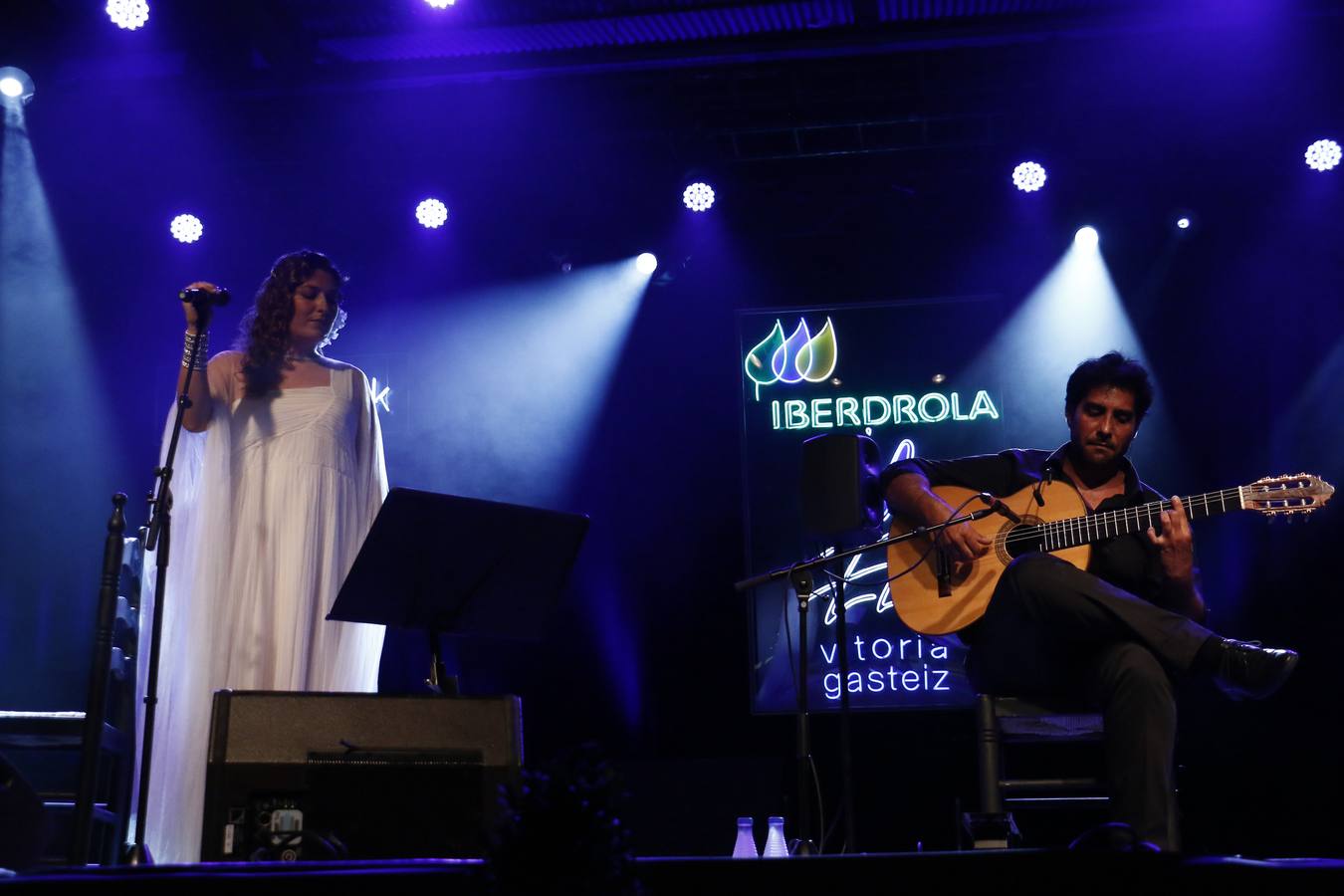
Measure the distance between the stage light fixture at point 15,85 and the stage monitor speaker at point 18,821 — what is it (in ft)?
15.6

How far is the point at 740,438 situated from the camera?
6523 mm

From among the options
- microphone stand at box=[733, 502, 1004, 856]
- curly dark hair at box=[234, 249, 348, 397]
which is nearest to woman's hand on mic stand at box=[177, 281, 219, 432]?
curly dark hair at box=[234, 249, 348, 397]

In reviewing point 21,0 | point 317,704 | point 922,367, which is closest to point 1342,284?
point 922,367

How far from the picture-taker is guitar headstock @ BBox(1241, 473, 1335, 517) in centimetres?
400

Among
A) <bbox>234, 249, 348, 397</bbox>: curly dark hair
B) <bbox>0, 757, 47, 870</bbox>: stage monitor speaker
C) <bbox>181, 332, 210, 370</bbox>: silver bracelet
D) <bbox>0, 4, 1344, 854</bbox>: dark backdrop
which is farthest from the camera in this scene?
<bbox>0, 4, 1344, 854</bbox>: dark backdrop

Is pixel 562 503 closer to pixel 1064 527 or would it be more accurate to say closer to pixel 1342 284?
pixel 1064 527

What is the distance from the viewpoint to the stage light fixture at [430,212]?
6.57m

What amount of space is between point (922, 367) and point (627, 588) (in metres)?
1.76

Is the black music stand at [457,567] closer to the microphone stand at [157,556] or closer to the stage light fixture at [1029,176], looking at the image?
the microphone stand at [157,556]

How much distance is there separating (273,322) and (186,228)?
8.35ft

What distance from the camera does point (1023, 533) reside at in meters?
4.26

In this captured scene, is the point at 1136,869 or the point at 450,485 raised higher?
the point at 450,485

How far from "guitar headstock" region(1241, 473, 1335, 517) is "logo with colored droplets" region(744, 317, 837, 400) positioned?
2.72 m

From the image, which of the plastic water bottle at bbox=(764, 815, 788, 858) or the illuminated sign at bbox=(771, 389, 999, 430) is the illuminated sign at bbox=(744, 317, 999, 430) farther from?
the plastic water bottle at bbox=(764, 815, 788, 858)
